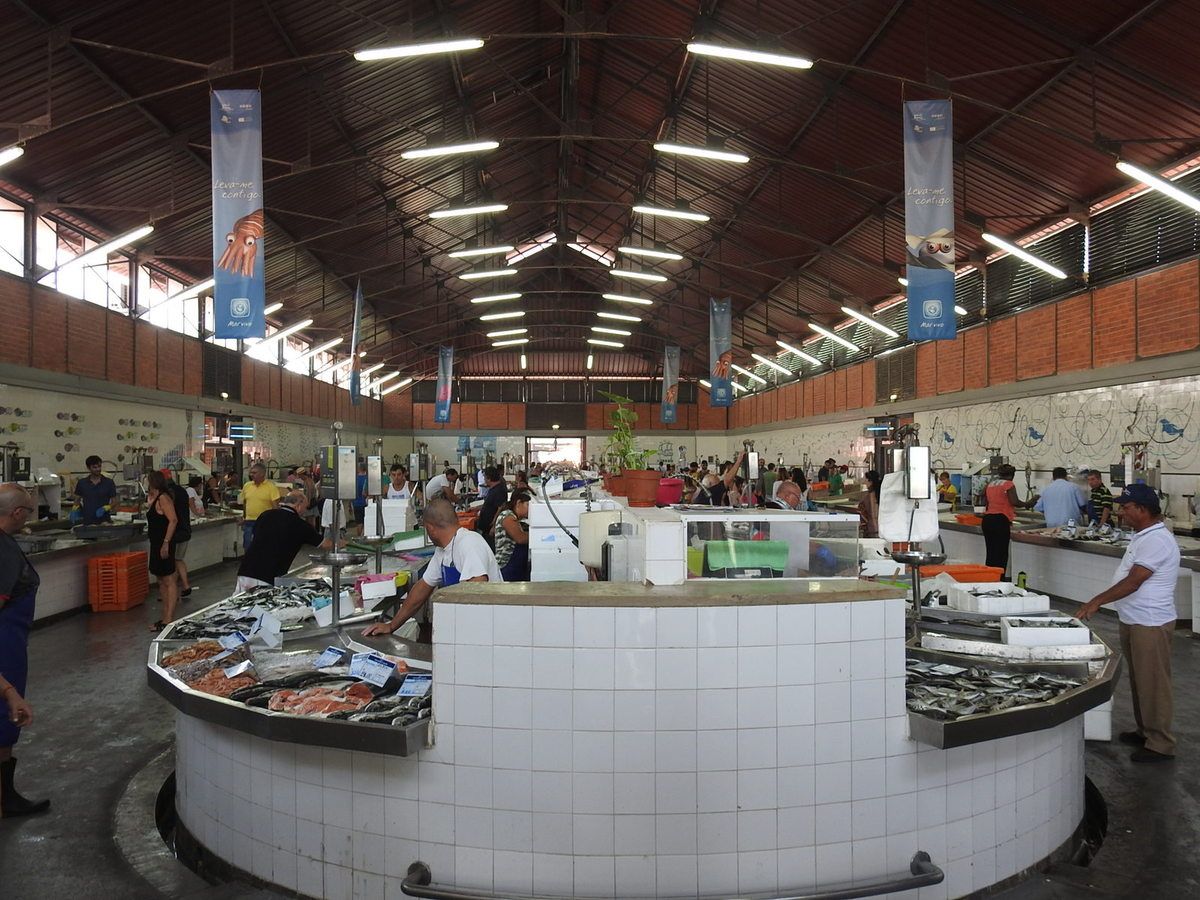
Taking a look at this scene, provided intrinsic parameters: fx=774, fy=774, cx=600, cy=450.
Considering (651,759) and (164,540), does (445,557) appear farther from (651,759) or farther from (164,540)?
(164,540)

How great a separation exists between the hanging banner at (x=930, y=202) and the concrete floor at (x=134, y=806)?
15.2ft

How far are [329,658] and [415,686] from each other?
0.71m

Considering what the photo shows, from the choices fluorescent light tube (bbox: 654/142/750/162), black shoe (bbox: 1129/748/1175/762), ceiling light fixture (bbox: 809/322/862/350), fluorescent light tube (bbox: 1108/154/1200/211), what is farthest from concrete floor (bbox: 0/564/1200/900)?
ceiling light fixture (bbox: 809/322/862/350)

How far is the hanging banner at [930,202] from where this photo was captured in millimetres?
8461

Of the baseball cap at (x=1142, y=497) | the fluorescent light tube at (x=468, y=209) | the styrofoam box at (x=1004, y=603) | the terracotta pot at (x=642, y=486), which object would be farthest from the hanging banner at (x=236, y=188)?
the baseball cap at (x=1142, y=497)

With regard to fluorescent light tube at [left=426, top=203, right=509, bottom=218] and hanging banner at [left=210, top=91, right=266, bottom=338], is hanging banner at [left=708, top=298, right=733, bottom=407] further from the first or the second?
hanging banner at [left=210, top=91, right=266, bottom=338]

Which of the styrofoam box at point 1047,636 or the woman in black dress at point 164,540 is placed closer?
the styrofoam box at point 1047,636

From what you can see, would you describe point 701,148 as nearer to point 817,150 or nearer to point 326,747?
point 817,150

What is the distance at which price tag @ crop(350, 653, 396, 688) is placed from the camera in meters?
3.28

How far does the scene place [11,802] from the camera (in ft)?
12.4

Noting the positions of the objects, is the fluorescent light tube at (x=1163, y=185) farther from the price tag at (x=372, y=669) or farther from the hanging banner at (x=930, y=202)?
the price tag at (x=372, y=669)

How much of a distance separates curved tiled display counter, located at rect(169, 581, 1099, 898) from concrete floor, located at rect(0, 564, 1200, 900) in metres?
0.67

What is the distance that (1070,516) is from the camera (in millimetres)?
9602

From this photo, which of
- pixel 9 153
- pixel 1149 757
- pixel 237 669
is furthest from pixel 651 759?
pixel 9 153
